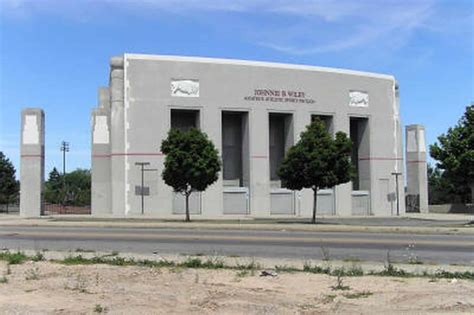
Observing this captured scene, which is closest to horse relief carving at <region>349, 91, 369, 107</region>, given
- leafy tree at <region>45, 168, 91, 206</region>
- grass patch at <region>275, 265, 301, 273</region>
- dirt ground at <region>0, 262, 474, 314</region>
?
grass patch at <region>275, 265, 301, 273</region>

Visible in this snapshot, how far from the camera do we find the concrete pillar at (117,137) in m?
53.7

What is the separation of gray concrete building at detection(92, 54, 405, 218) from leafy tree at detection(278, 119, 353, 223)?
1572 centimetres

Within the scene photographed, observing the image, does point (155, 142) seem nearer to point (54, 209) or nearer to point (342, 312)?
point (54, 209)

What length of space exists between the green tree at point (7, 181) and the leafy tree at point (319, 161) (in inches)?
1988

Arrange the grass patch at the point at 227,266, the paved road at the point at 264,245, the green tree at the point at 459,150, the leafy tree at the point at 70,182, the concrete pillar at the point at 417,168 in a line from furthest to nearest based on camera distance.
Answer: the leafy tree at the point at 70,182
the concrete pillar at the point at 417,168
the green tree at the point at 459,150
the paved road at the point at 264,245
the grass patch at the point at 227,266

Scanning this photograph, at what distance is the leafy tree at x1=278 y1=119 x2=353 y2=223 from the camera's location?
34500 mm

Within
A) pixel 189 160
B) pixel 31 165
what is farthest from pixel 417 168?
pixel 189 160

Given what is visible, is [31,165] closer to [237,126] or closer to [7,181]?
[237,126]

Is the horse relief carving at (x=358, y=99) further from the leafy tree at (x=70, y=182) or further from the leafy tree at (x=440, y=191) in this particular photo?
the leafy tree at (x=70, y=182)

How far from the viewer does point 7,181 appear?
7631 cm

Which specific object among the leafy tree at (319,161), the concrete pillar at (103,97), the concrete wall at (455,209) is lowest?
the concrete wall at (455,209)

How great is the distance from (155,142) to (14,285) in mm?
44988

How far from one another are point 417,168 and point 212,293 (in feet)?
208

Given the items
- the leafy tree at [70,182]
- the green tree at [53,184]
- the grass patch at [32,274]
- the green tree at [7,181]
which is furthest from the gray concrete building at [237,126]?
the green tree at [53,184]
